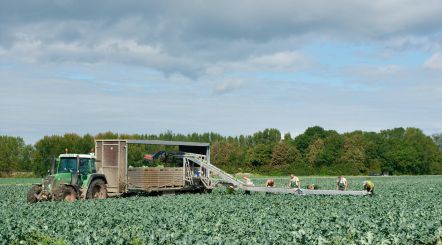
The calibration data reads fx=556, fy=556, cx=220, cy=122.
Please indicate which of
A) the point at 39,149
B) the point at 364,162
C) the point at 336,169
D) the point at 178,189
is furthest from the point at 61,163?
the point at 364,162

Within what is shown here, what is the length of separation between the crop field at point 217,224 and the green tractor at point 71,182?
2886mm

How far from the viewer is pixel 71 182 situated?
2430cm

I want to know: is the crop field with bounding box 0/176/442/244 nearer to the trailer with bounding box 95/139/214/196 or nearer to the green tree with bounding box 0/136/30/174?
the trailer with bounding box 95/139/214/196

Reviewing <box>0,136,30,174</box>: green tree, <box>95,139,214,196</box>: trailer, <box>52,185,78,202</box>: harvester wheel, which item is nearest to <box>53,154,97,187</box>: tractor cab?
<box>52,185,78,202</box>: harvester wheel

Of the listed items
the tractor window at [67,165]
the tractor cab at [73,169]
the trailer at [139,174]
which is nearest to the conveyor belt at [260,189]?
the trailer at [139,174]

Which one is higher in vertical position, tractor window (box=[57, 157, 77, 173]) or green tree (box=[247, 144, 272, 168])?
green tree (box=[247, 144, 272, 168])

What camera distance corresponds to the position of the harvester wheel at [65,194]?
23016mm

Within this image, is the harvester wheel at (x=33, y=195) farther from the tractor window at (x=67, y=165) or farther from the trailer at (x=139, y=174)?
the trailer at (x=139, y=174)

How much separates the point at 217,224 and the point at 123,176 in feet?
42.1

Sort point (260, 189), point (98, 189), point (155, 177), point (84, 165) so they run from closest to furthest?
point (84, 165) → point (98, 189) → point (260, 189) → point (155, 177)

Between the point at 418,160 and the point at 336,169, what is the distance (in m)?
28.8

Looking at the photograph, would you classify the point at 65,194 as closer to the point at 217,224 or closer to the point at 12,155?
the point at 217,224

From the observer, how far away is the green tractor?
23750 millimetres

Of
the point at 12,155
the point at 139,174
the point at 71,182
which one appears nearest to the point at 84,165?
the point at 71,182
